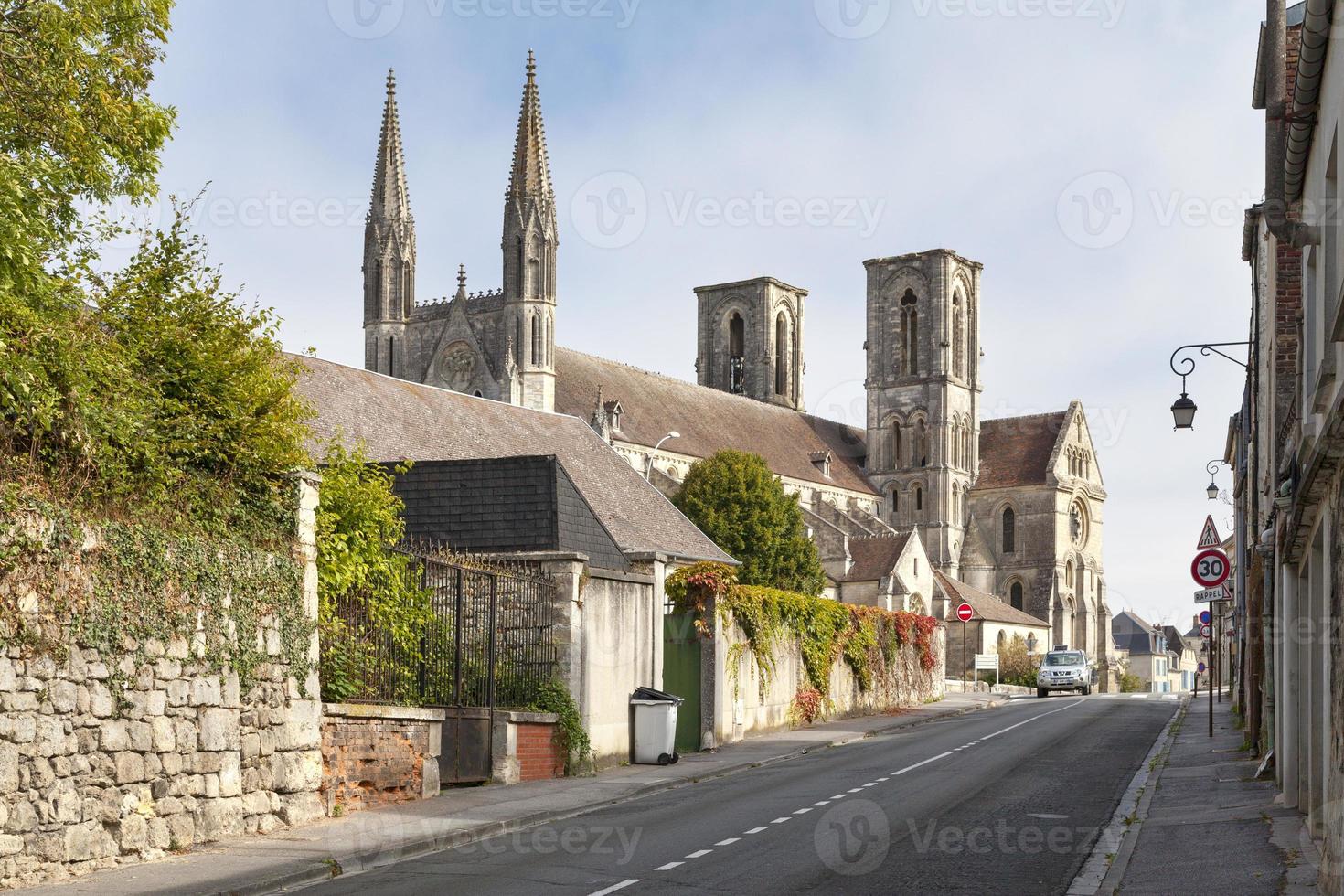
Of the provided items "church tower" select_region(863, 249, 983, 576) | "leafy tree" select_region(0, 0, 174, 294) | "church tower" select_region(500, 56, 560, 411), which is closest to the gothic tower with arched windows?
"church tower" select_region(863, 249, 983, 576)

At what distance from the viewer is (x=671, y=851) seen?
42.4 ft

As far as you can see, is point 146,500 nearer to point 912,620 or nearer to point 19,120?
point 19,120

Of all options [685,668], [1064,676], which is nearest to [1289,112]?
[685,668]

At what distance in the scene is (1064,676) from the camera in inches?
2115

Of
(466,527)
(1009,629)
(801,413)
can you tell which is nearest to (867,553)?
(1009,629)

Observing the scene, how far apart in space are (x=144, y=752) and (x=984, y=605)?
234ft

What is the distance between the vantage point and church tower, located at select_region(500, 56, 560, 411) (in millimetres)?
68938

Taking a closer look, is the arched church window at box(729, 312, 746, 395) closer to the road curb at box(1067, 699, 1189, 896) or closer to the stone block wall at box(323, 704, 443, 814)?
the road curb at box(1067, 699, 1189, 896)

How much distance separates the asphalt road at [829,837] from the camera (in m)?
11.3

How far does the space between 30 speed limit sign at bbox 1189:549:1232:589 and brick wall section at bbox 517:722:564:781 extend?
9149mm

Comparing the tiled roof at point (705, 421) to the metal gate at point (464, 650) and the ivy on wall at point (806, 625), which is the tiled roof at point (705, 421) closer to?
the ivy on wall at point (806, 625)

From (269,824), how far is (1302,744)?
9317 millimetres

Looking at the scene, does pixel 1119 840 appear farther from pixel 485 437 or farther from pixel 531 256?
pixel 531 256

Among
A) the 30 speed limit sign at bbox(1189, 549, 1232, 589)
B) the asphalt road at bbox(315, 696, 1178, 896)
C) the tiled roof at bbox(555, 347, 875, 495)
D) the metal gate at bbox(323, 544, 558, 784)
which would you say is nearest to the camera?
the asphalt road at bbox(315, 696, 1178, 896)
